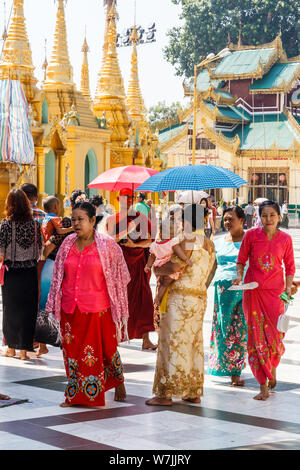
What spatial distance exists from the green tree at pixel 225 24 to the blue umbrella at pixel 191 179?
156 feet

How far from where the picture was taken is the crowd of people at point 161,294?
6.15 m

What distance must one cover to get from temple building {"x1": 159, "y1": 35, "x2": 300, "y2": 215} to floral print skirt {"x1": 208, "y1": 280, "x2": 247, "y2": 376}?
35192mm

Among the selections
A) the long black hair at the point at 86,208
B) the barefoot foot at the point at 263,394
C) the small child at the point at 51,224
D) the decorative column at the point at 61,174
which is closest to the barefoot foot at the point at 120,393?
the barefoot foot at the point at 263,394

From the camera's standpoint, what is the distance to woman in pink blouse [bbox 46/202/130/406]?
6102 mm

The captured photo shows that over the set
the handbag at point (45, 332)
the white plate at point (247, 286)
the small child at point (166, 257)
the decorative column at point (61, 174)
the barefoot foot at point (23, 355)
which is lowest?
the barefoot foot at point (23, 355)

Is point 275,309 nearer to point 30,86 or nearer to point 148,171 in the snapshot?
point 148,171

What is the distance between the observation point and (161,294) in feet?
20.7

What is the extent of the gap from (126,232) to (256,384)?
2280 mm

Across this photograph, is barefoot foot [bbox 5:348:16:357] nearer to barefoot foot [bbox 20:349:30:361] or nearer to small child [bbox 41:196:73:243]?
barefoot foot [bbox 20:349:30:361]

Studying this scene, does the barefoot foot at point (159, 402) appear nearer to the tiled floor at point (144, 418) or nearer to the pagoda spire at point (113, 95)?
the tiled floor at point (144, 418)

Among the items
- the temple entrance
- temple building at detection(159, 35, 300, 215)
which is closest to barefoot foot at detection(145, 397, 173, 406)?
the temple entrance

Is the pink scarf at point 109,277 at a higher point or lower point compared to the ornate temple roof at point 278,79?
lower

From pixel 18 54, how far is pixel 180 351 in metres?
17.2

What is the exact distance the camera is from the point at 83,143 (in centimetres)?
2561
